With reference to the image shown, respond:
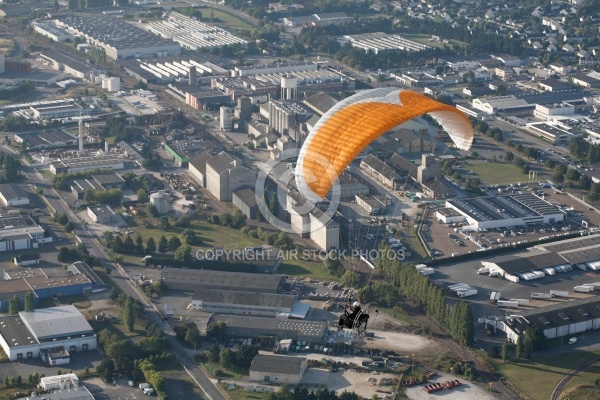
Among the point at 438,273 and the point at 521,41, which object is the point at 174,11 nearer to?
the point at 521,41

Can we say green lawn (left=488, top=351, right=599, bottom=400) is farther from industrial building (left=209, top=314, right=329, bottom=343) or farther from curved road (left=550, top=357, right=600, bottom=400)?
industrial building (left=209, top=314, right=329, bottom=343)

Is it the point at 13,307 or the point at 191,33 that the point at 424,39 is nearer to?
the point at 191,33

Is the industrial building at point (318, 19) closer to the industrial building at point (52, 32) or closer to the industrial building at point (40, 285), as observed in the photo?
the industrial building at point (52, 32)

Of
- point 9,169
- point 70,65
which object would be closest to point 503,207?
point 9,169

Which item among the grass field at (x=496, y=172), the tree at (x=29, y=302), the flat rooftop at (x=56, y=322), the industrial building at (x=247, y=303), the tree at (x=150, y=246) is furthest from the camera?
the grass field at (x=496, y=172)

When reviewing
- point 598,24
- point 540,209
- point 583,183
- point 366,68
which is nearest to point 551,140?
point 583,183

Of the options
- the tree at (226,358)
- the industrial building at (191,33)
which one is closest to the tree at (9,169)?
the tree at (226,358)
